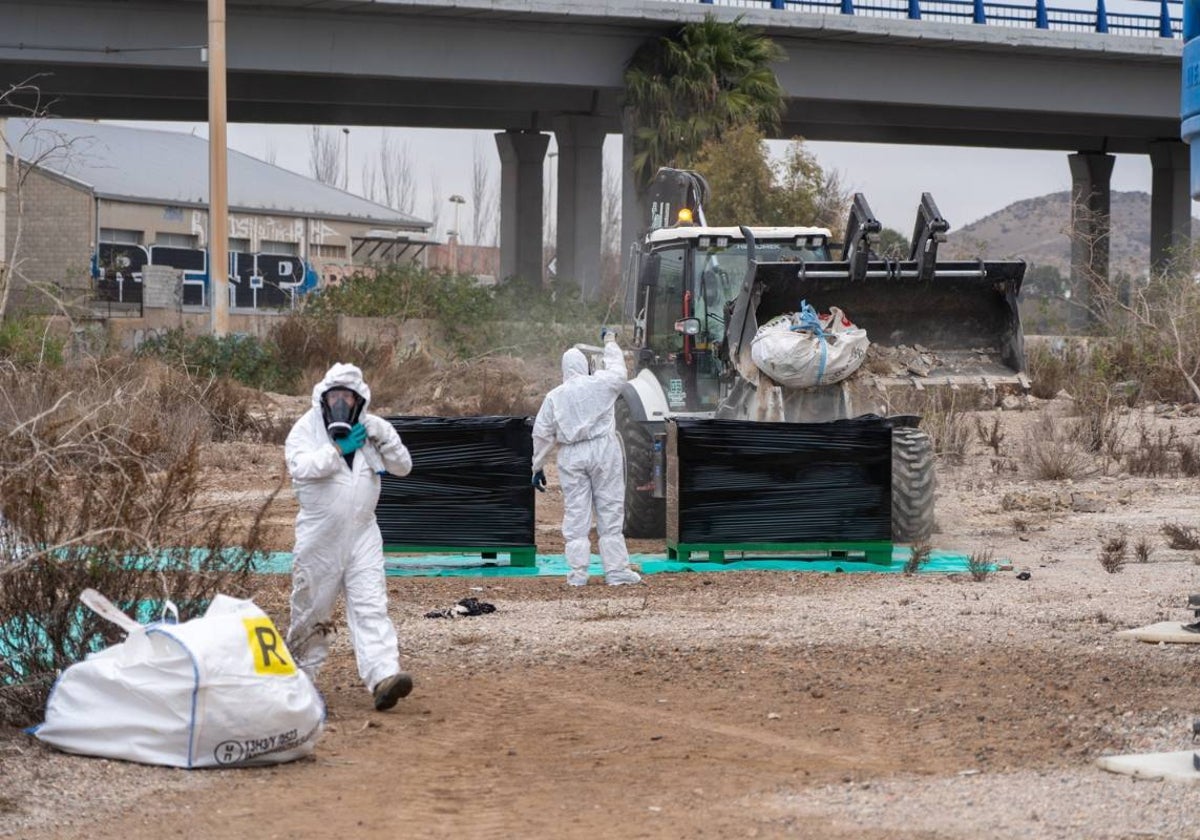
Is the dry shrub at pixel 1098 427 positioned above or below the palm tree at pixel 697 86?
below

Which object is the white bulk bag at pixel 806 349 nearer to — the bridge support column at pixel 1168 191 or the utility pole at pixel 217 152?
the utility pole at pixel 217 152

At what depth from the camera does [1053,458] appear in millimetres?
19625

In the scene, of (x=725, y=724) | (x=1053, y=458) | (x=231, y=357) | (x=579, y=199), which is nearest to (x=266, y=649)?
(x=725, y=724)

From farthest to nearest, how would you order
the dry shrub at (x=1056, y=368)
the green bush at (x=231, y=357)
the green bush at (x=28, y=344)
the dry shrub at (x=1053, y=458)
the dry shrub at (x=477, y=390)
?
the dry shrub at (x=1056, y=368) → the green bush at (x=231, y=357) → the dry shrub at (x=477, y=390) → the green bush at (x=28, y=344) → the dry shrub at (x=1053, y=458)

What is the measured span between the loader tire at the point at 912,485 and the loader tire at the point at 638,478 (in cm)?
200

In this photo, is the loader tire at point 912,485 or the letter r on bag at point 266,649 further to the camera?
the loader tire at point 912,485

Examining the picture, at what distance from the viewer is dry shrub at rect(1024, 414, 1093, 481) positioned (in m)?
19.6

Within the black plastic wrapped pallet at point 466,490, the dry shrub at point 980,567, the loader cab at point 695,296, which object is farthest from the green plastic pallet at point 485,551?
the dry shrub at point 980,567

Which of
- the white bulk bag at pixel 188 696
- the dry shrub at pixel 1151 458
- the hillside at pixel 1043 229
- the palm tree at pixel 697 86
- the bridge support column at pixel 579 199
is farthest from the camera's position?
the hillside at pixel 1043 229

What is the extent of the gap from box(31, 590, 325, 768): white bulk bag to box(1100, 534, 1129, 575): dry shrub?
24.6 feet

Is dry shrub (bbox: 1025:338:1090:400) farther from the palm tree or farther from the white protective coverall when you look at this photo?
the white protective coverall

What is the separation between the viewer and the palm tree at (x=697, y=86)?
34.7 meters

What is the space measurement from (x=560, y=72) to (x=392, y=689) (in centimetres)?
2760

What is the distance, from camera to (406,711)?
852cm
